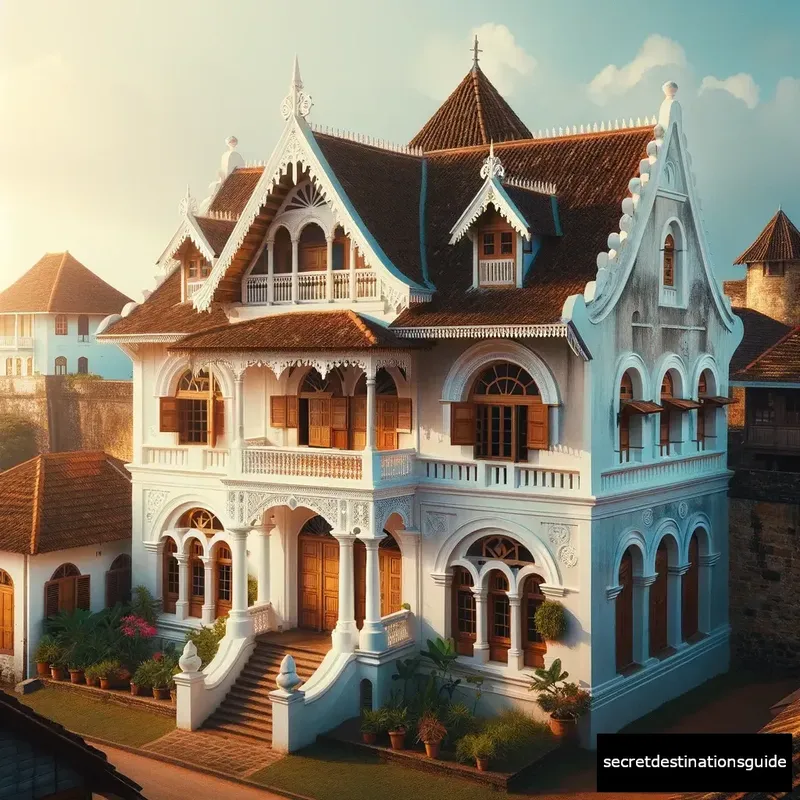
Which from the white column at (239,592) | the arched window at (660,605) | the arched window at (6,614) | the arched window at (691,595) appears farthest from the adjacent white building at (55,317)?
the arched window at (660,605)

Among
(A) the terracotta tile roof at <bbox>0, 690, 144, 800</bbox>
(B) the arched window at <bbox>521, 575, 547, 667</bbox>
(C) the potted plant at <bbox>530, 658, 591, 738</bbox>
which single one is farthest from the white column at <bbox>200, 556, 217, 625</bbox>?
(A) the terracotta tile roof at <bbox>0, 690, 144, 800</bbox>

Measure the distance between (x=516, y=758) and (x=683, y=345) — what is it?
9.97m

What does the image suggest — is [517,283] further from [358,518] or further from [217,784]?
[217,784]

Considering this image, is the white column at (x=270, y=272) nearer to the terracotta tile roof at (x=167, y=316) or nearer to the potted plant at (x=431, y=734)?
the terracotta tile roof at (x=167, y=316)

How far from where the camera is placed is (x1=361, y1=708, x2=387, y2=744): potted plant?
23297 mm

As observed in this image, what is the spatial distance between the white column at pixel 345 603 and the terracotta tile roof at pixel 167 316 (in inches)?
248

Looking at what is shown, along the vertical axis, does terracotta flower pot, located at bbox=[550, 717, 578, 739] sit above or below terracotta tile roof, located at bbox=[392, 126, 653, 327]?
below

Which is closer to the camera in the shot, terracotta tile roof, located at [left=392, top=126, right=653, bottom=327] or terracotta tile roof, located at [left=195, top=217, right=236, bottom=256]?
terracotta tile roof, located at [left=392, top=126, right=653, bottom=327]

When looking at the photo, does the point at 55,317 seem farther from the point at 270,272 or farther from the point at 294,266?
the point at 294,266

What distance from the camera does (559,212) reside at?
25.9 meters

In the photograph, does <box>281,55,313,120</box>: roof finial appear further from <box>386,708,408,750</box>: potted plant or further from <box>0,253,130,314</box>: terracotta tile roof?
<box>0,253,130,314</box>: terracotta tile roof

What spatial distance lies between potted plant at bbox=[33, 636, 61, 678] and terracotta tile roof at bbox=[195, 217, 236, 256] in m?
9.65

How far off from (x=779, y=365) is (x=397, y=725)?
13938mm

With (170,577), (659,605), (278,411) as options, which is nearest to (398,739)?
(659,605)
